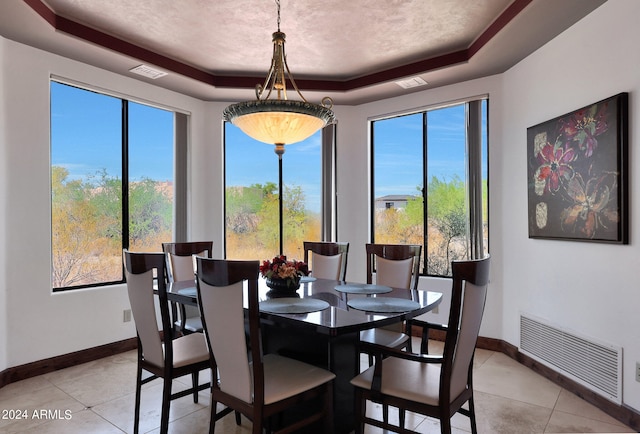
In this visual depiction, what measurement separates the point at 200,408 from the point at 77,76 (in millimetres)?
3166

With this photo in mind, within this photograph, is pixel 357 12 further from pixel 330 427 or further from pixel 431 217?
pixel 330 427

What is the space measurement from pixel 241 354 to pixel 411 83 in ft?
11.6

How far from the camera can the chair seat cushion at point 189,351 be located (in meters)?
2.26

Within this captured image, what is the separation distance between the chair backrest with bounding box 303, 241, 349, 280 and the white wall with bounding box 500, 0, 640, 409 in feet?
5.54

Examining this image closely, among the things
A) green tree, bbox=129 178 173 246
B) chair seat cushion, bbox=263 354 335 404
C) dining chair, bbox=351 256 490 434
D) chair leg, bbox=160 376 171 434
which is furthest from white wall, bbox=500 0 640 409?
green tree, bbox=129 178 173 246

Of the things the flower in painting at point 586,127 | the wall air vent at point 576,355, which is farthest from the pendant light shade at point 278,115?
the wall air vent at point 576,355

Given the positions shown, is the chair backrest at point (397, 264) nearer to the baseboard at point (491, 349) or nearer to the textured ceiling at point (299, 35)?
the baseboard at point (491, 349)

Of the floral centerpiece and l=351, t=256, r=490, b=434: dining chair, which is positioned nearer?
l=351, t=256, r=490, b=434: dining chair

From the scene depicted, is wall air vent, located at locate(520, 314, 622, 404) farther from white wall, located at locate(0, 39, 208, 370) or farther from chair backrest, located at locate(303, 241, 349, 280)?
white wall, located at locate(0, 39, 208, 370)

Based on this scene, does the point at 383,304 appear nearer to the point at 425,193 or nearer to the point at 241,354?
the point at 241,354

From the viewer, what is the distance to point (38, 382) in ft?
10.5

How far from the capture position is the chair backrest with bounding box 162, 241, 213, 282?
3.34 m

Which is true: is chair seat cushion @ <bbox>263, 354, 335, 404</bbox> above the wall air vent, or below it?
above

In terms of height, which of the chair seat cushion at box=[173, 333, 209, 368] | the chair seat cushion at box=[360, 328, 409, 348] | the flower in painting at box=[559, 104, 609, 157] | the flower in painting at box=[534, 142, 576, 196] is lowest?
the chair seat cushion at box=[360, 328, 409, 348]
